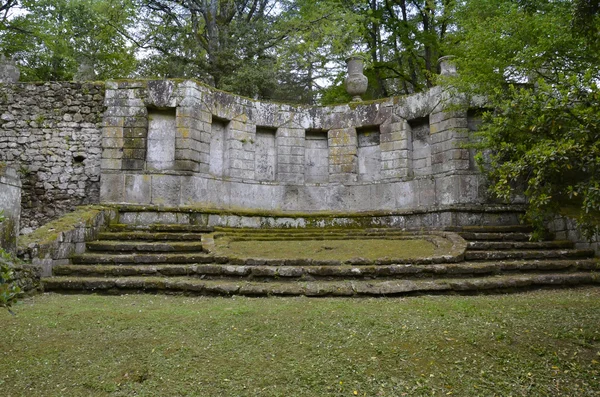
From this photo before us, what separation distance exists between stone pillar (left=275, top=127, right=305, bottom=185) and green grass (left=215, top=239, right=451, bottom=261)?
3685 mm

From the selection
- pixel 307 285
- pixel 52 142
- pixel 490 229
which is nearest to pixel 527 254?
pixel 490 229

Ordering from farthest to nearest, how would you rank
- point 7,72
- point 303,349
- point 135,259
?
point 7,72
point 135,259
point 303,349

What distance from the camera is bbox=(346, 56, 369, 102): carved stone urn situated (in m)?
13.8

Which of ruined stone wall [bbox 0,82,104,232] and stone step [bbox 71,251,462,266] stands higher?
ruined stone wall [bbox 0,82,104,232]

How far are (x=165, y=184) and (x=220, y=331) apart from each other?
7269mm

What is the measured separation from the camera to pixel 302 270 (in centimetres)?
724

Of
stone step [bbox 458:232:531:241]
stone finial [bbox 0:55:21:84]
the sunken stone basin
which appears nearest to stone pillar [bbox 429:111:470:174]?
stone step [bbox 458:232:531:241]

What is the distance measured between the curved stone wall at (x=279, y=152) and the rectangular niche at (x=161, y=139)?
0.03 metres

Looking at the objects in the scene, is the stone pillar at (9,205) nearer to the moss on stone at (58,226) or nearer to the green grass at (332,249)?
the moss on stone at (58,226)

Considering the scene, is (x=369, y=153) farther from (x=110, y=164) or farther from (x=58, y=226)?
(x=58, y=226)

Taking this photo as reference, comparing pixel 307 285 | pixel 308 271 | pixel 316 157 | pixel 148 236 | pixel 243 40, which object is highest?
pixel 243 40

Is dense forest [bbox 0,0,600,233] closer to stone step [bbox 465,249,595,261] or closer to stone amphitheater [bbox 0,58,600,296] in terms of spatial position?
stone amphitheater [bbox 0,58,600,296]

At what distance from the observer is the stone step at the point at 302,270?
23.7 feet

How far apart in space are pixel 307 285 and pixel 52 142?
343 inches
